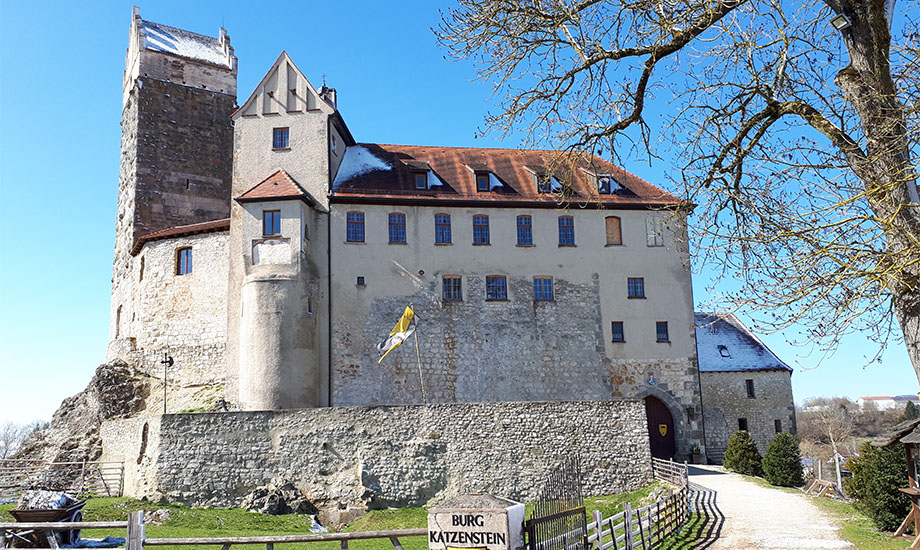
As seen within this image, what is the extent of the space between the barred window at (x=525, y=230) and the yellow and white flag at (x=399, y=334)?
5993mm

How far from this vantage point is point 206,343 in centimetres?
3209

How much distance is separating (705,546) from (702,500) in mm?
5886

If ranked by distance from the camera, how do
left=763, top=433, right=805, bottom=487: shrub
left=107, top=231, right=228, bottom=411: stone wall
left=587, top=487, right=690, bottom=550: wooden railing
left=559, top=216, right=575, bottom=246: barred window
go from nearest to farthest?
left=587, top=487, right=690, bottom=550: wooden railing → left=763, top=433, right=805, bottom=487: shrub → left=107, top=231, right=228, bottom=411: stone wall → left=559, top=216, right=575, bottom=246: barred window

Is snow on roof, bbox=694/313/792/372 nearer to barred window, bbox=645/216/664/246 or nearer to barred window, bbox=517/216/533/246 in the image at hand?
barred window, bbox=645/216/664/246

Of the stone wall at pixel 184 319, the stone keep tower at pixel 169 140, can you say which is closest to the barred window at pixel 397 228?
the stone wall at pixel 184 319

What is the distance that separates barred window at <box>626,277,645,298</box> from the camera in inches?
1253

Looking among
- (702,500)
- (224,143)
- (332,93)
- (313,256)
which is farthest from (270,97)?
(702,500)

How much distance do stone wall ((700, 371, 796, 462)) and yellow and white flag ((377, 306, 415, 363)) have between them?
45.3 feet

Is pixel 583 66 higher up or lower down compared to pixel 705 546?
higher up

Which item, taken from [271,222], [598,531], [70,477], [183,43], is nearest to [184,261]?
[271,222]

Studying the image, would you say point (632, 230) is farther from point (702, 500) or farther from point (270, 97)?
point (270, 97)

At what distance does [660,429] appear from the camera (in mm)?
31078

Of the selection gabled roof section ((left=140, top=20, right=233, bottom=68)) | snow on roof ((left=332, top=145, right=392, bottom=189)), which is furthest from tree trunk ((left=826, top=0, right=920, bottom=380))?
gabled roof section ((left=140, top=20, right=233, bottom=68))

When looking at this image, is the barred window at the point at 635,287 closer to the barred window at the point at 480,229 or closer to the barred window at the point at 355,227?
the barred window at the point at 480,229
